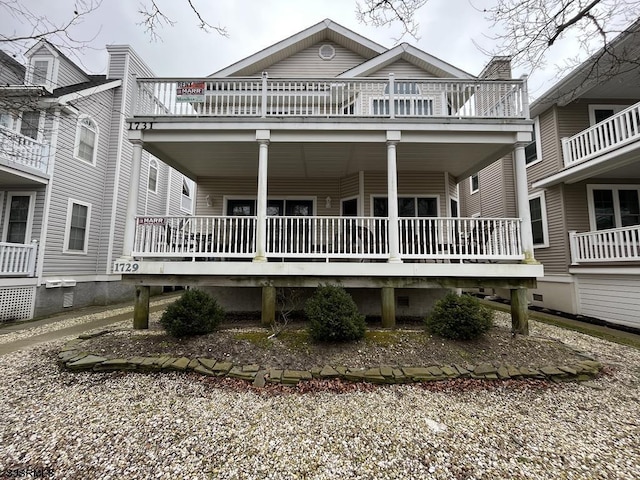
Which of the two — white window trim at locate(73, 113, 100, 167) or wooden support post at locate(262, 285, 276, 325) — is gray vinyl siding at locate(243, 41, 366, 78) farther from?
wooden support post at locate(262, 285, 276, 325)

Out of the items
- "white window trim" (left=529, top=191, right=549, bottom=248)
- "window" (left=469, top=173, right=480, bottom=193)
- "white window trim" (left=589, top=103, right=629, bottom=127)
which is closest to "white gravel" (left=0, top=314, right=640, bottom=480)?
"white window trim" (left=529, top=191, right=549, bottom=248)

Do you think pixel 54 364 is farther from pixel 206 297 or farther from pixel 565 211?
pixel 565 211

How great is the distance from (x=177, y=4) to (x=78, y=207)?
8334 millimetres

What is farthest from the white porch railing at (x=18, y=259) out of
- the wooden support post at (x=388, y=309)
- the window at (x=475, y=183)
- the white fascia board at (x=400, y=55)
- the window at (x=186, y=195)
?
the window at (x=475, y=183)

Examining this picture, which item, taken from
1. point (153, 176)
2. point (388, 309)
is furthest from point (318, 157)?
point (153, 176)

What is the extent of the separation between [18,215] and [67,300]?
2.91 m

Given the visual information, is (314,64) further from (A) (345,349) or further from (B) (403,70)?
(A) (345,349)

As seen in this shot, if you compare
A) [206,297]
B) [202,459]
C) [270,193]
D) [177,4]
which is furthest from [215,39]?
[202,459]

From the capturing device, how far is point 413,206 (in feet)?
28.7

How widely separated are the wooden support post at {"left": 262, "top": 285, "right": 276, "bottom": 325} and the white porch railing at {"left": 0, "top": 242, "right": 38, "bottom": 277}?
24.3ft

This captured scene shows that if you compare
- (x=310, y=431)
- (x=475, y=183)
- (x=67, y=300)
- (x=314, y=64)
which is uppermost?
(x=314, y=64)

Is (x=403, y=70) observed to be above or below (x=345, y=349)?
above

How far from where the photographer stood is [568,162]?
8.85 metres

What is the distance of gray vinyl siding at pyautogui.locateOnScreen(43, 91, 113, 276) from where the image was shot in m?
8.74
